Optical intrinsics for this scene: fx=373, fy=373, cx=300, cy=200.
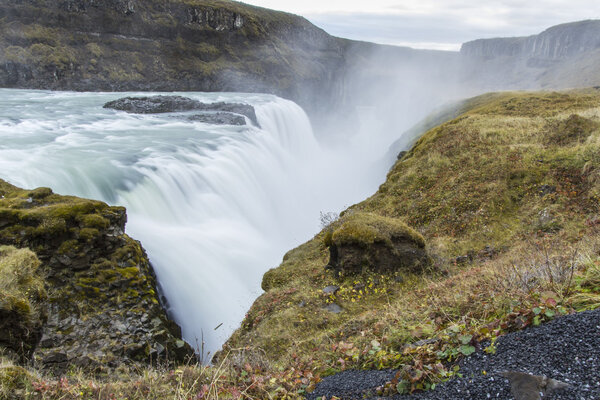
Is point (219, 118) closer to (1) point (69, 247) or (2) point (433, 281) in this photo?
(1) point (69, 247)

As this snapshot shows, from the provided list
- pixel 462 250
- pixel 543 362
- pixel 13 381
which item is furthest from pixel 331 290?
pixel 13 381

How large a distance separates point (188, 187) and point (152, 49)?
76.2 metres

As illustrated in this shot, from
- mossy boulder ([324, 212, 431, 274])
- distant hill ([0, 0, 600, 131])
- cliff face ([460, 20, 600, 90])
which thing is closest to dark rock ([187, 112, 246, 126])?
mossy boulder ([324, 212, 431, 274])

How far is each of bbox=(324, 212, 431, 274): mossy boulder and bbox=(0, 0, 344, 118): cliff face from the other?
69.6 m

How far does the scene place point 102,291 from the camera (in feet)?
32.8

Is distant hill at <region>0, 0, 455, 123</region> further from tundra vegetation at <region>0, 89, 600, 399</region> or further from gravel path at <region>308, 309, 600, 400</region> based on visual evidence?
gravel path at <region>308, 309, 600, 400</region>

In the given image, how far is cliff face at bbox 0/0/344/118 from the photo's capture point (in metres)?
66.4

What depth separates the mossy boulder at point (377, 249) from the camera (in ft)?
34.5

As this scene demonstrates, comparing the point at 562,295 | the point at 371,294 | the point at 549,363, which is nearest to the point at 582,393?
the point at 549,363

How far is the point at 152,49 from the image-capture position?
85.2m

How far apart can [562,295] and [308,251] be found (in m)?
10.2


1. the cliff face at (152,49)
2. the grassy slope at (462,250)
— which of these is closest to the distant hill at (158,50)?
the cliff face at (152,49)

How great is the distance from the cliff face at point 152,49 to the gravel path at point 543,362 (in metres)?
75.1

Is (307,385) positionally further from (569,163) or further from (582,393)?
(569,163)
